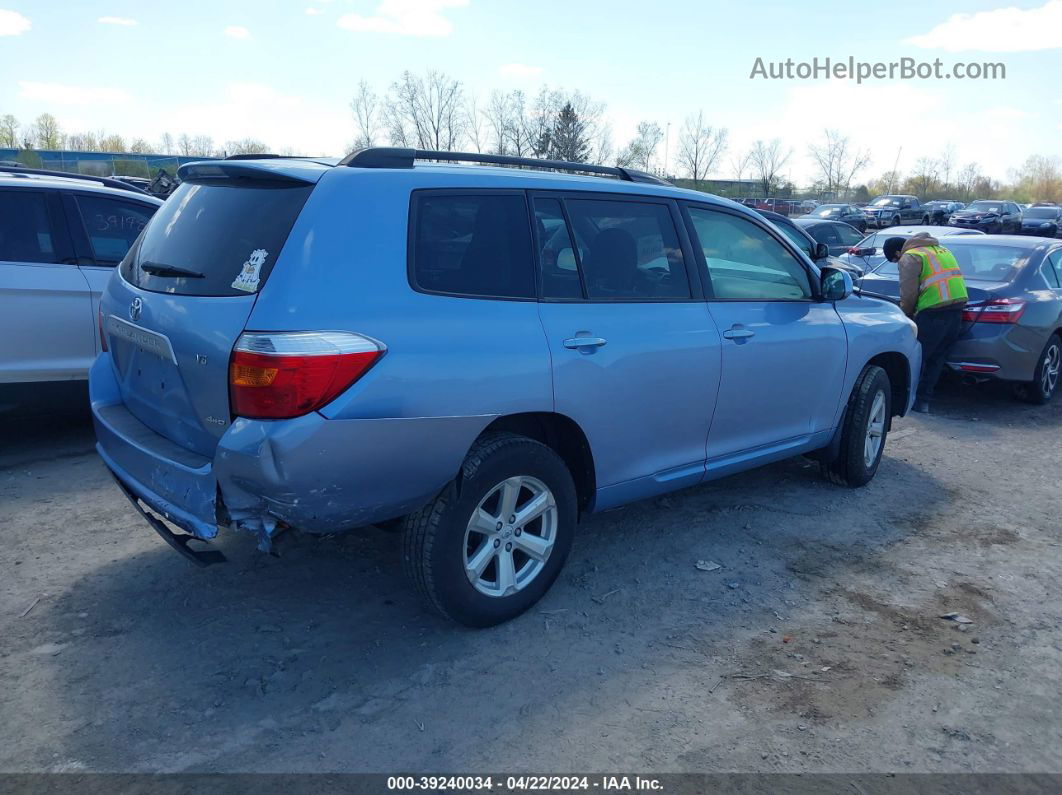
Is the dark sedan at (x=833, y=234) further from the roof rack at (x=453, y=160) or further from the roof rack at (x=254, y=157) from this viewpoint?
the roof rack at (x=254, y=157)

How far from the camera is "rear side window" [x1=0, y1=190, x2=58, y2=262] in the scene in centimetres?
546

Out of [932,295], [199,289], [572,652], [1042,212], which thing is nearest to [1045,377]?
[932,295]

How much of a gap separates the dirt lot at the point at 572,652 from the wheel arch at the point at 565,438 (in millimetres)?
543

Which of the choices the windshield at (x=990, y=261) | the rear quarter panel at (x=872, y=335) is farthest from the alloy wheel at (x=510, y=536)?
the windshield at (x=990, y=261)

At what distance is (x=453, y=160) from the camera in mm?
3758

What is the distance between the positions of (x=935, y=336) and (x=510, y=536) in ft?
18.9

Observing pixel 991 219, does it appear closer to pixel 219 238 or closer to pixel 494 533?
pixel 494 533

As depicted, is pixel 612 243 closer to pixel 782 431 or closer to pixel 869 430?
pixel 782 431

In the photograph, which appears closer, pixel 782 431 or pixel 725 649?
pixel 725 649

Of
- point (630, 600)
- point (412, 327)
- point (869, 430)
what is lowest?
point (630, 600)

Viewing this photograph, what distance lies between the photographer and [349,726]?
9.61 feet

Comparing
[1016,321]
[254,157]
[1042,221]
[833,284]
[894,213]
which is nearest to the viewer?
[254,157]

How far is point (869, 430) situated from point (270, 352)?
4.11 metres

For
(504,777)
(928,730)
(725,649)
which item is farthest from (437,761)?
(928,730)
